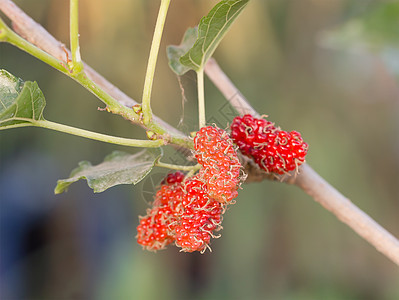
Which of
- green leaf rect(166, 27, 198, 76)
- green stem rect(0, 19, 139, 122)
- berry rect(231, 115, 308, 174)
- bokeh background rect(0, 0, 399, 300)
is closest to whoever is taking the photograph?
green stem rect(0, 19, 139, 122)

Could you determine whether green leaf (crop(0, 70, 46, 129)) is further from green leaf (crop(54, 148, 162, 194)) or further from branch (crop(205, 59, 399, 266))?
branch (crop(205, 59, 399, 266))

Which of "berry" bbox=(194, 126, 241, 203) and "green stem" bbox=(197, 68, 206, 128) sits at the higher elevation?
"green stem" bbox=(197, 68, 206, 128)

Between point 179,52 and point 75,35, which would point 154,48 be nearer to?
point 75,35

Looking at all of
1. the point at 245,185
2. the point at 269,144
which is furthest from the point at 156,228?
the point at 245,185

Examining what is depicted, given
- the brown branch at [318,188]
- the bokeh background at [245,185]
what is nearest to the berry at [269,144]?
the brown branch at [318,188]

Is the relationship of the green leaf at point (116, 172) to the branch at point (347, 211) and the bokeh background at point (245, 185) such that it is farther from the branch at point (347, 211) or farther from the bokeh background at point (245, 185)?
the bokeh background at point (245, 185)

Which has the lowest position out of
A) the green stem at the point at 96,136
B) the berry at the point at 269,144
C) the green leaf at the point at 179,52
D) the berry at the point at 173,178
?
the berry at the point at 269,144

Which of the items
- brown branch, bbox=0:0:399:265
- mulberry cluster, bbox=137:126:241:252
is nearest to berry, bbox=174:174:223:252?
mulberry cluster, bbox=137:126:241:252
